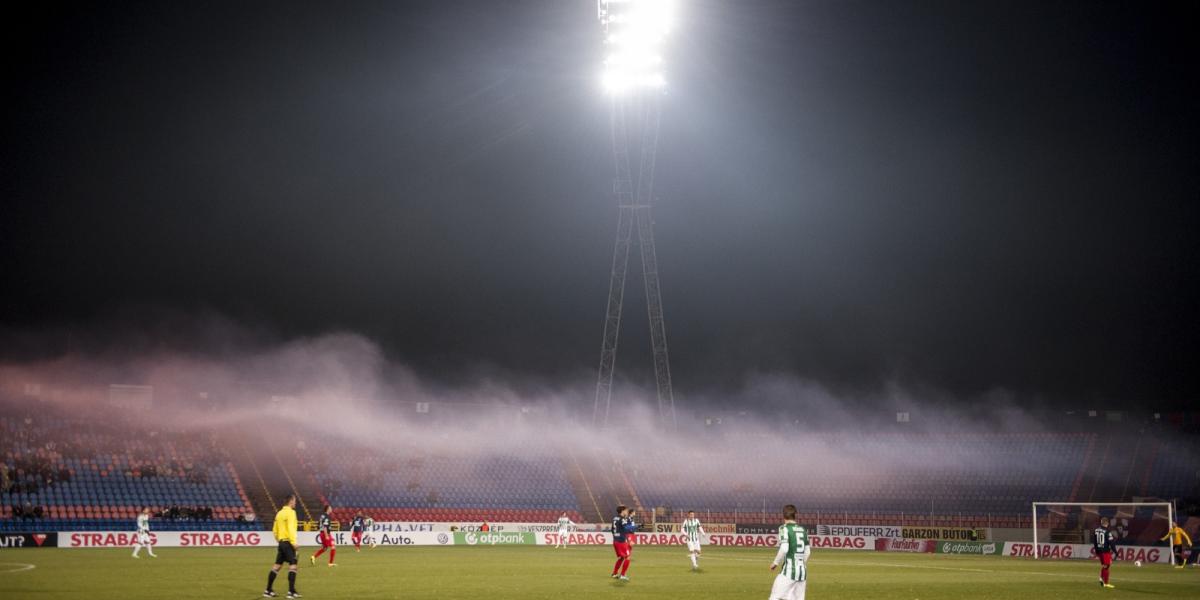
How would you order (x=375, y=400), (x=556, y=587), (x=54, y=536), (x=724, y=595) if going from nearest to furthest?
(x=724, y=595)
(x=556, y=587)
(x=54, y=536)
(x=375, y=400)

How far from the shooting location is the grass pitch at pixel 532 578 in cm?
2336

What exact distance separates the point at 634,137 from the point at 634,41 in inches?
534

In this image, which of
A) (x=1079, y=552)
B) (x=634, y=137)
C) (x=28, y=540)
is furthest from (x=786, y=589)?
(x=634, y=137)

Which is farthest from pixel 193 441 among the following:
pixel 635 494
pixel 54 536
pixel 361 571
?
pixel 361 571

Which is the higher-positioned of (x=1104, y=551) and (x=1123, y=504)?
(x=1123, y=504)

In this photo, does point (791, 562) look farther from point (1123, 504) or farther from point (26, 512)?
point (26, 512)

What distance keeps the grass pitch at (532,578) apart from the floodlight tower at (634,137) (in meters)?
20.6

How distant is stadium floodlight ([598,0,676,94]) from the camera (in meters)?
42.1

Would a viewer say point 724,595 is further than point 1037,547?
No

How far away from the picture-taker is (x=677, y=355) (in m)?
73.6

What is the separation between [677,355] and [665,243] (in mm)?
12108

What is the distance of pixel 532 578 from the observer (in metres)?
28.5

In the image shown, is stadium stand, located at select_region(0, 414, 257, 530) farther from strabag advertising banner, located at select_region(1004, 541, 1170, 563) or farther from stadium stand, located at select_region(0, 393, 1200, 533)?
strabag advertising banner, located at select_region(1004, 541, 1170, 563)

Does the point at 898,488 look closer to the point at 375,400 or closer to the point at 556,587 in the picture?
the point at 375,400
